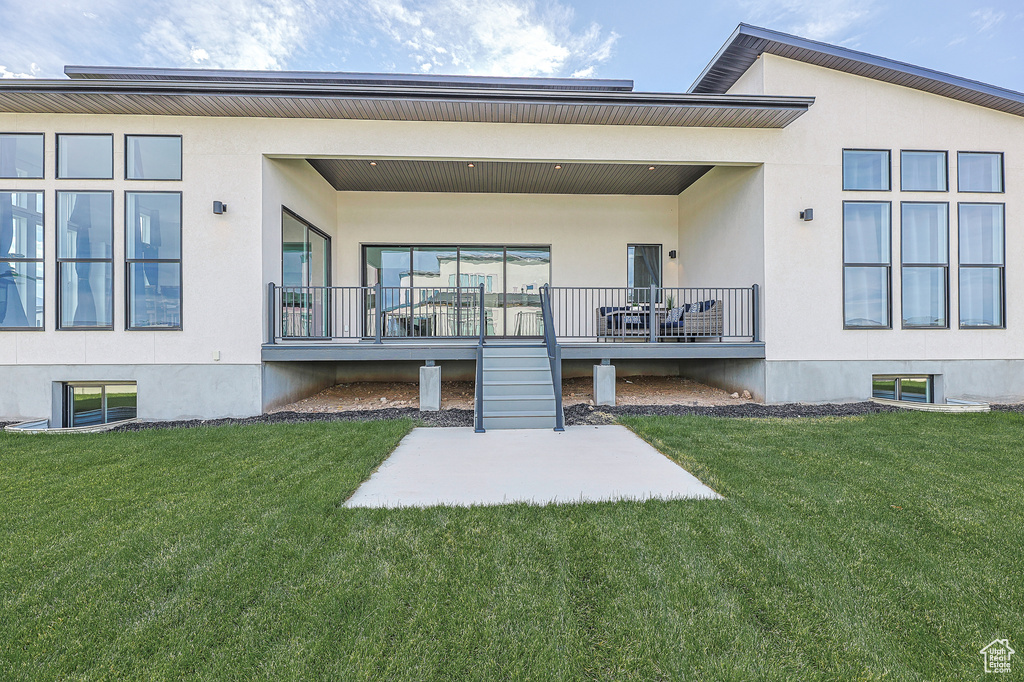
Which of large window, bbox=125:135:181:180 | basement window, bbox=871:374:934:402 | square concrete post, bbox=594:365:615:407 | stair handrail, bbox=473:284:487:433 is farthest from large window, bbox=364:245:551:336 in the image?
basement window, bbox=871:374:934:402

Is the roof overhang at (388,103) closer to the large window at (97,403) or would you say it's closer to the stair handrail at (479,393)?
the stair handrail at (479,393)

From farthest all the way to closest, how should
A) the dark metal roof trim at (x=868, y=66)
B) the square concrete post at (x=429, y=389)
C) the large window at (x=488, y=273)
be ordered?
the large window at (x=488, y=273), the dark metal roof trim at (x=868, y=66), the square concrete post at (x=429, y=389)

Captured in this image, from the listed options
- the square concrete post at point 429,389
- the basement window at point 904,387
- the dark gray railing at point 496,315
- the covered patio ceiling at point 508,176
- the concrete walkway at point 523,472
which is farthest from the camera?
the covered patio ceiling at point 508,176

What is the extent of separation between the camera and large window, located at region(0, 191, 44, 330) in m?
6.70

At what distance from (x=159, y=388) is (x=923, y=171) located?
13.3 m

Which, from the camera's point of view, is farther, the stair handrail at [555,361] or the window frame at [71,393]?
the window frame at [71,393]

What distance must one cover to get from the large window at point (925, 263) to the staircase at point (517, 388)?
6447 millimetres

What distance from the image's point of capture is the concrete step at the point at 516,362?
6973 mm

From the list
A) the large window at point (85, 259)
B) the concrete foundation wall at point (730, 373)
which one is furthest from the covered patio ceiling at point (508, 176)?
the concrete foundation wall at point (730, 373)

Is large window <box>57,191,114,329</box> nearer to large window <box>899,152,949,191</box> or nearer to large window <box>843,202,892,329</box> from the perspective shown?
large window <box>843,202,892,329</box>

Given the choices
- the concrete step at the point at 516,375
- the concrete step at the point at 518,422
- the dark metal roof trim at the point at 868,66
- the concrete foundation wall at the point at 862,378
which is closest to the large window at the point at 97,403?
the concrete step at the point at 516,375

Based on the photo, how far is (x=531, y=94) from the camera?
21.7 feet

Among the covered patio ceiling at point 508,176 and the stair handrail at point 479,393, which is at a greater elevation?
the covered patio ceiling at point 508,176

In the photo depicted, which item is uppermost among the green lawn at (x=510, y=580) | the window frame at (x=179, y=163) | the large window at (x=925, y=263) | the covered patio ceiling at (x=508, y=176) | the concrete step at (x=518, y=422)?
the covered patio ceiling at (x=508, y=176)
